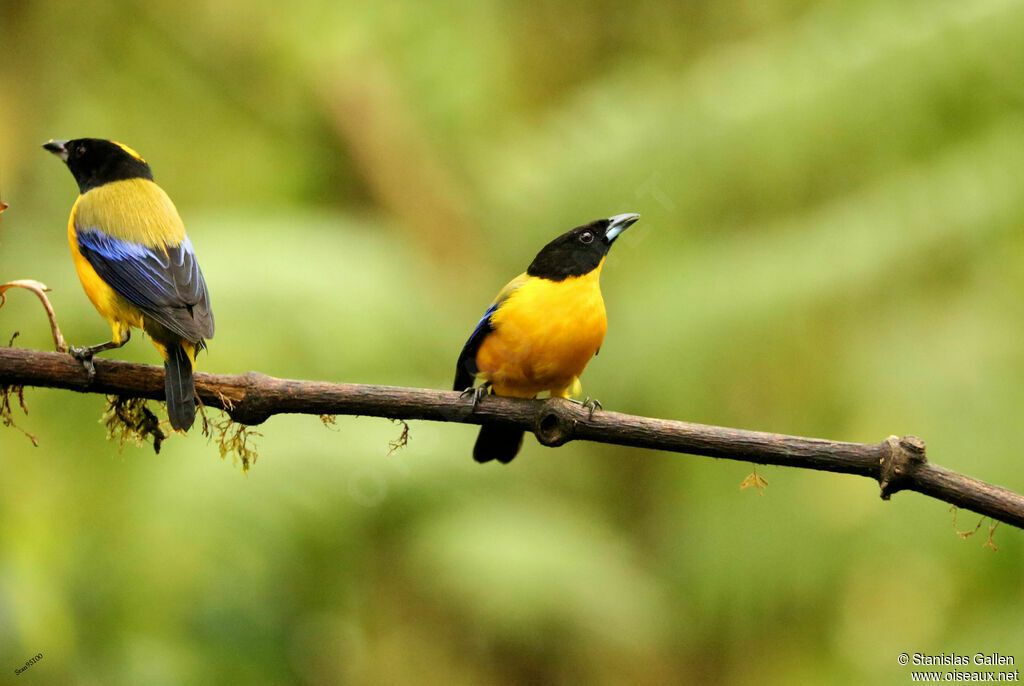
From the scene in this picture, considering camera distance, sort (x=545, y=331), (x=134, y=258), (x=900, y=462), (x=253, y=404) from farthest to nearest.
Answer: (x=134, y=258) < (x=545, y=331) < (x=253, y=404) < (x=900, y=462)

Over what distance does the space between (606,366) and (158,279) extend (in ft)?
12.9

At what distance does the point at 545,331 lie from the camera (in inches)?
119

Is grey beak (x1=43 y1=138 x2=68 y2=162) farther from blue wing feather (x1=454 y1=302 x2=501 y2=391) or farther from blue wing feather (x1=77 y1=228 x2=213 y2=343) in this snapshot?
blue wing feather (x1=454 y1=302 x2=501 y2=391)

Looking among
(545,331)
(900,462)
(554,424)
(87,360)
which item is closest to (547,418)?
(554,424)

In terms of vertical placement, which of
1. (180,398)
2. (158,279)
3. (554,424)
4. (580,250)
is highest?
(580,250)

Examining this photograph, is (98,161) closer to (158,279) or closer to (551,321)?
(158,279)

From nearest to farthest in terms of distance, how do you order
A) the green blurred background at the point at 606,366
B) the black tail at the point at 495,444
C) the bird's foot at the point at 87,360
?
the bird's foot at the point at 87,360 → the black tail at the point at 495,444 → the green blurred background at the point at 606,366

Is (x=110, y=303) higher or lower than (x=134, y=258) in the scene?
lower

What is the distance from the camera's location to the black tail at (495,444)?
3371 mm

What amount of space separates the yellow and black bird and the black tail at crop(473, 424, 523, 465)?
92 centimetres

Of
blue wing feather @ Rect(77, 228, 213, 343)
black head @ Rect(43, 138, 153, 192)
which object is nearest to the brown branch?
blue wing feather @ Rect(77, 228, 213, 343)

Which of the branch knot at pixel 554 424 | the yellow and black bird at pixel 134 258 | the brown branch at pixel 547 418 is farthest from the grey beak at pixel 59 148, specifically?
the branch knot at pixel 554 424

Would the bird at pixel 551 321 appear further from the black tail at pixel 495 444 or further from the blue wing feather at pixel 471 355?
the black tail at pixel 495 444

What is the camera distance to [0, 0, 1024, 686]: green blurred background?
220 inches
